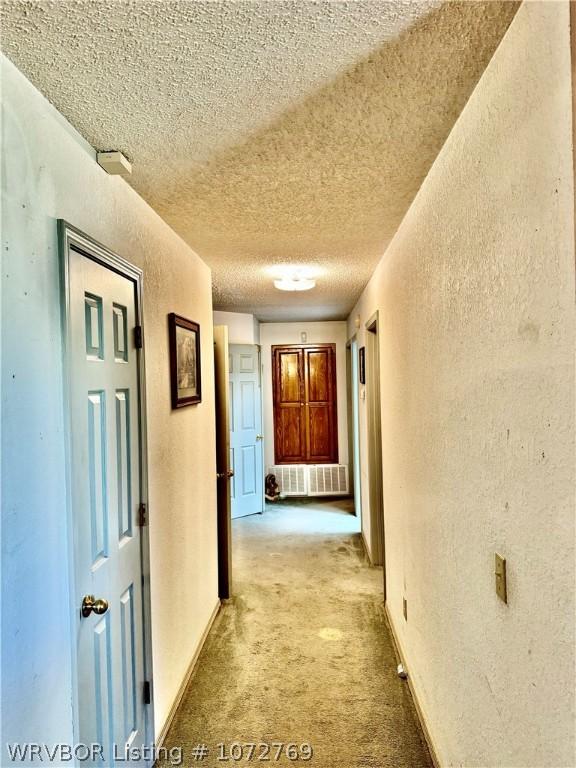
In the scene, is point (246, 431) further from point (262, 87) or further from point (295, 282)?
point (262, 87)

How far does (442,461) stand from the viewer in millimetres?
1635

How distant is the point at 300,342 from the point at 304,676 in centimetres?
447

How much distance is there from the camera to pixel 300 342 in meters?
6.34

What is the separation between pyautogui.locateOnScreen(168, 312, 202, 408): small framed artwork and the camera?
225cm

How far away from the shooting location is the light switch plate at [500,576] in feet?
3.59

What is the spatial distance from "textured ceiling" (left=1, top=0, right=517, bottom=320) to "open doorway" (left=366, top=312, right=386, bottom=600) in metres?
1.81

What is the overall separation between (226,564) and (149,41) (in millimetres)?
3079

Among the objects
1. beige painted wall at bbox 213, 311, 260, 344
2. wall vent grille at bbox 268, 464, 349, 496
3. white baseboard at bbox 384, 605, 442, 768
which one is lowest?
white baseboard at bbox 384, 605, 442, 768

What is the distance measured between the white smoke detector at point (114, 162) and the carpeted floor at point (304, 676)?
7.52 ft

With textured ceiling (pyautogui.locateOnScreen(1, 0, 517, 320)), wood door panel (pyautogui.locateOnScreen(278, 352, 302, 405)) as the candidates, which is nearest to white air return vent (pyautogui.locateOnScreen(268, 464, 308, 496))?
wood door panel (pyautogui.locateOnScreen(278, 352, 302, 405))

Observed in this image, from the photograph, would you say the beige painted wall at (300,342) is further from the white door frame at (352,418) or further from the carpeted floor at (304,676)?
the carpeted floor at (304,676)

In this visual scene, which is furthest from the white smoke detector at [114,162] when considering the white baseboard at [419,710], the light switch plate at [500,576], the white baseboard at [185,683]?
the white baseboard at [419,710]

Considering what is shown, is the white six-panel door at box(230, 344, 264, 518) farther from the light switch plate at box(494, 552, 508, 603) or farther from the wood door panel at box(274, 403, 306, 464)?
the light switch plate at box(494, 552, 508, 603)

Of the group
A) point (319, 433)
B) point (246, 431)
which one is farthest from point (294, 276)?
point (319, 433)
